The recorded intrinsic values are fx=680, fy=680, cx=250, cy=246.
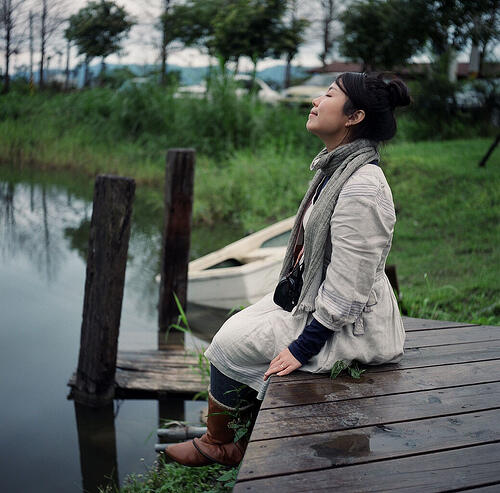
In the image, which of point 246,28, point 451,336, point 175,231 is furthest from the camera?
point 246,28

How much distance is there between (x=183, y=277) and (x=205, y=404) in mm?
1314

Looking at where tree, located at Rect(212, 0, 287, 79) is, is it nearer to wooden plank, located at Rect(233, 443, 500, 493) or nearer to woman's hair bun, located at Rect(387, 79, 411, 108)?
woman's hair bun, located at Rect(387, 79, 411, 108)

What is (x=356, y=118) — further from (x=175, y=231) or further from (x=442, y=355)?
(x=175, y=231)

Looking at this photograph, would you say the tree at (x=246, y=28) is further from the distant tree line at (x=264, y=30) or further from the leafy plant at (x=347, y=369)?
the leafy plant at (x=347, y=369)

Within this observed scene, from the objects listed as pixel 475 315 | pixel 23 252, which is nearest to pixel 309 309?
pixel 475 315

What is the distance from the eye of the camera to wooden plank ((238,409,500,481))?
5.87ft

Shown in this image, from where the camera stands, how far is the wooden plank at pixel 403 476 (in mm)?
1697

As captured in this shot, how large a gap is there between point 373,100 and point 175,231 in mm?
3463

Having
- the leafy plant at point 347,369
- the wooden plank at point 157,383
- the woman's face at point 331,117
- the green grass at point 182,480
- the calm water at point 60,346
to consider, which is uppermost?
the woman's face at point 331,117

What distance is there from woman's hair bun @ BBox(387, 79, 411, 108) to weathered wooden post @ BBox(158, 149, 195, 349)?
3263mm

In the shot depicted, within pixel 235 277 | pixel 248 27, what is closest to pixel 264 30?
pixel 248 27

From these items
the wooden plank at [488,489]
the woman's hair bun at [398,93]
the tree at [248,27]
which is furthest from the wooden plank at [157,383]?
the tree at [248,27]

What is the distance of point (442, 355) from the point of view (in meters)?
2.75

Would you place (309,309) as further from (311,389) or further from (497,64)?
(497,64)
